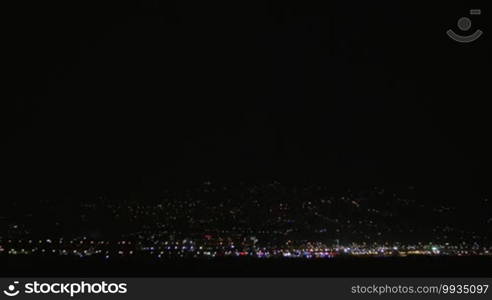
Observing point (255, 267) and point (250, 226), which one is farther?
point (250, 226)

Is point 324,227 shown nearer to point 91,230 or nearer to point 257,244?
point 257,244

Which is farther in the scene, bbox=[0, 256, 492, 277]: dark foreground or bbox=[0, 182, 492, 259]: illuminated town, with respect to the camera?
bbox=[0, 182, 492, 259]: illuminated town

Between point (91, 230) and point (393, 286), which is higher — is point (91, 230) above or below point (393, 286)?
below

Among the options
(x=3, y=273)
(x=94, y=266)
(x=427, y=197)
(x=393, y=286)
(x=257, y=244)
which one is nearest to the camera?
(x=393, y=286)

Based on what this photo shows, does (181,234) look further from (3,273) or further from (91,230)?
(3,273)

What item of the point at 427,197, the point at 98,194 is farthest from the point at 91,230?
the point at 427,197

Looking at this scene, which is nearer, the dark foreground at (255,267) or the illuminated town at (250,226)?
the dark foreground at (255,267)

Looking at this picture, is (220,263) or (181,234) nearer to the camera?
(220,263)

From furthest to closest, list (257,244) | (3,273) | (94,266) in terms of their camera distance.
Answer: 1. (257,244)
2. (94,266)
3. (3,273)
